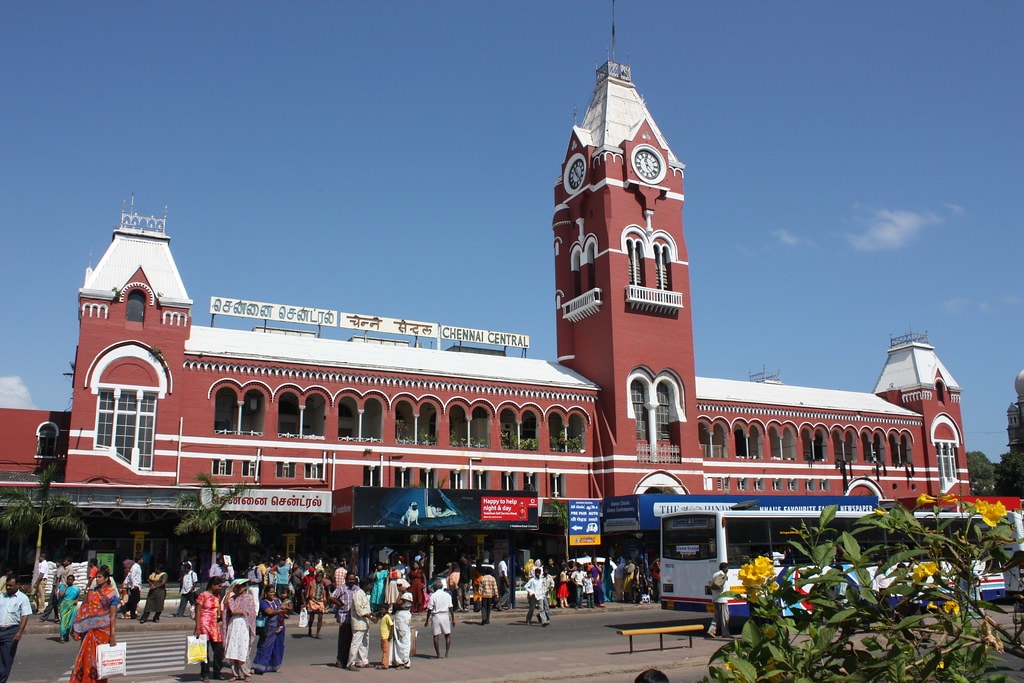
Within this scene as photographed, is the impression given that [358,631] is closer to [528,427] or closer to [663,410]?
[528,427]

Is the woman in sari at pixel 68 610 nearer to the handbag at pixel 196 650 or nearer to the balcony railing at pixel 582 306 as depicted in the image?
the handbag at pixel 196 650

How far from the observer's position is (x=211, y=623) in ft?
52.7

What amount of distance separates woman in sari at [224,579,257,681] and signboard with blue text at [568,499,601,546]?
65.1 ft

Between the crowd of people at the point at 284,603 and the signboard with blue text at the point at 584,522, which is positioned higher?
the signboard with blue text at the point at 584,522

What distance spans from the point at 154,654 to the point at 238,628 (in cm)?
583

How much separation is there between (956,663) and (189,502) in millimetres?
31773

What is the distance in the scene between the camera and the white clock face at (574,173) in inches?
1988

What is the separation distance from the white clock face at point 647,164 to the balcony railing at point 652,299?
6428 mm

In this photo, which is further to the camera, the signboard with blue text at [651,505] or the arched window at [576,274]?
the arched window at [576,274]

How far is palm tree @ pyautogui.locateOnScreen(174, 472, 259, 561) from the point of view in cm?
3225

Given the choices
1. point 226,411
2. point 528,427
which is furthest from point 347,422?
point 528,427

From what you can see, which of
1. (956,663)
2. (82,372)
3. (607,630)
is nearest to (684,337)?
(607,630)

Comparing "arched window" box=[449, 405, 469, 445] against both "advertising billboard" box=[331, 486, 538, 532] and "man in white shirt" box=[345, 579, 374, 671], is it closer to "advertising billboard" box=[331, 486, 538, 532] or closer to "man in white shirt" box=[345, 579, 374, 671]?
"advertising billboard" box=[331, 486, 538, 532]

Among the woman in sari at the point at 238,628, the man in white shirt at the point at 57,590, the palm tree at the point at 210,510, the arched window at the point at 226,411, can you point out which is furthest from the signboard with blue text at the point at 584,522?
the woman in sari at the point at 238,628
